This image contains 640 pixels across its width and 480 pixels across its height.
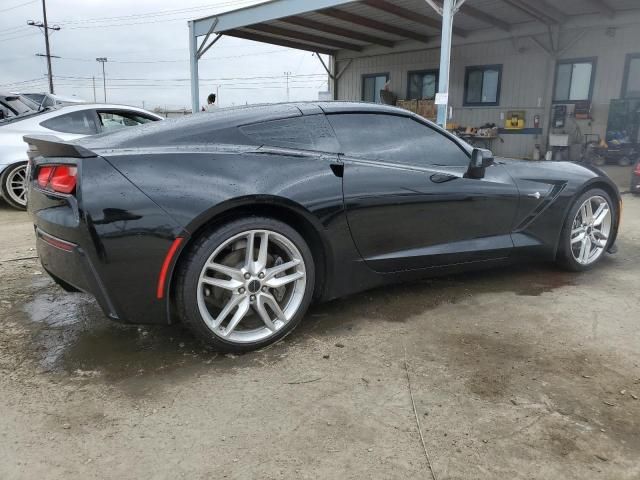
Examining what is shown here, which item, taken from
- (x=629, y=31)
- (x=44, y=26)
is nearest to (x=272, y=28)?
(x=629, y=31)

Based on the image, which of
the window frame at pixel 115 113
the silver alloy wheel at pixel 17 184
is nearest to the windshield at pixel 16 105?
the silver alloy wheel at pixel 17 184

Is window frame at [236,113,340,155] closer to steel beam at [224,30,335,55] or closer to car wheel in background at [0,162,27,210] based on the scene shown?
car wheel in background at [0,162,27,210]

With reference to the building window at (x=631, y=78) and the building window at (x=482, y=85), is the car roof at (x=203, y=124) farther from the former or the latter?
the building window at (x=482, y=85)

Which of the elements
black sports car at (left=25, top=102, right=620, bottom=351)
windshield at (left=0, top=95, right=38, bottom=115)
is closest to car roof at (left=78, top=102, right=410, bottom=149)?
Result: black sports car at (left=25, top=102, right=620, bottom=351)

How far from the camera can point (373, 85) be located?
18.4 m

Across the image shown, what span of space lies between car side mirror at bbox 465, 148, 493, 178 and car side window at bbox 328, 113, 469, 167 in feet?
0.28

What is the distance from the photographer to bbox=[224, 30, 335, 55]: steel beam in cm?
1540

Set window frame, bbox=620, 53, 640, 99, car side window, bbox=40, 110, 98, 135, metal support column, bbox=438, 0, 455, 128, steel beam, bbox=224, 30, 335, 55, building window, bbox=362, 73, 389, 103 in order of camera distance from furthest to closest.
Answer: building window, bbox=362, 73, 389, 103 → steel beam, bbox=224, 30, 335, 55 → window frame, bbox=620, 53, 640, 99 → metal support column, bbox=438, 0, 455, 128 → car side window, bbox=40, 110, 98, 135

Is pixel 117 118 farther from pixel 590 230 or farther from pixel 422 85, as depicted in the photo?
pixel 422 85

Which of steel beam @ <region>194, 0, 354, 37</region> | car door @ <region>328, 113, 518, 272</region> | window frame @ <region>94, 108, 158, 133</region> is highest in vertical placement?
steel beam @ <region>194, 0, 354, 37</region>

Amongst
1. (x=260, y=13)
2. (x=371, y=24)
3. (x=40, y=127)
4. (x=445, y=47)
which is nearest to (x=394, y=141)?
(x=40, y=127)

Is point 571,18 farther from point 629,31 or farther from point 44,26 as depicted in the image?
point 44,26

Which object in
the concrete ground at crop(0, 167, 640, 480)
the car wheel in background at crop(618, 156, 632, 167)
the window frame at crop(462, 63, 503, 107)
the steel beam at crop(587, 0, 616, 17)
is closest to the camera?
the concrete ground at crop(0, 167, 640, 480)

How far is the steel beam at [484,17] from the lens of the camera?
12766 millimetres
